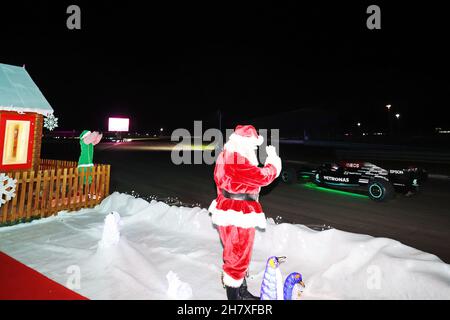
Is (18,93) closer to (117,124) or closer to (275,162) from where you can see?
(275,162)

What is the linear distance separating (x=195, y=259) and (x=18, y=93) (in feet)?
20.7

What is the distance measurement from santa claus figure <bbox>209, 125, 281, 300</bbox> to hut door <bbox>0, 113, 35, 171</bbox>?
21.4 ft

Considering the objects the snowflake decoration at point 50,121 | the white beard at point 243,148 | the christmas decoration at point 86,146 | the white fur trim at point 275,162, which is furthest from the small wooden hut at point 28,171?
the white fur trim at point 275,162

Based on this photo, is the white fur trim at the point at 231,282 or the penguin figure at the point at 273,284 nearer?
the penguin figure at the point at 273,284

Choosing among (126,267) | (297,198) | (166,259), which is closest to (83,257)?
(126,267)

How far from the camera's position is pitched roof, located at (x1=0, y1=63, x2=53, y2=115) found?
269 inches

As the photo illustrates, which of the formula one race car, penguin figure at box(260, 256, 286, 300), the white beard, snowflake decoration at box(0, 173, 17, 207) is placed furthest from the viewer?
the formula one race car

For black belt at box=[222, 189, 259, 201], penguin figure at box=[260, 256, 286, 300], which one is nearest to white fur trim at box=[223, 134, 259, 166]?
black belt at box=[222, 189, 259, 201]

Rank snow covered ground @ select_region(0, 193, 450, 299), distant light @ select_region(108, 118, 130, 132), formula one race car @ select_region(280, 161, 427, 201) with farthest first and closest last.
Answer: distant light @ select_region(108, 118, 130, 132), formula one race car @ select_region(280, 161, 427, 201), snow covered ground @ select_region(0, 193, 450, 299)

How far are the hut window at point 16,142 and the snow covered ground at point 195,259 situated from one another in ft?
8.64

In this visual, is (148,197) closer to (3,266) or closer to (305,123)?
(3,266)

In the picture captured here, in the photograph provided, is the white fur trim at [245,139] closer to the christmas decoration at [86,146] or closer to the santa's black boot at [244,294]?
the santa's black boot at [244,294]

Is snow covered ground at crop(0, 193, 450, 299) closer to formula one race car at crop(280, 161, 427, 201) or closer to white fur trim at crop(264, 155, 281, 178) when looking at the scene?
white fur trim at crop(264, 155, 281, 178)

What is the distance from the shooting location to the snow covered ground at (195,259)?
3.25 m
